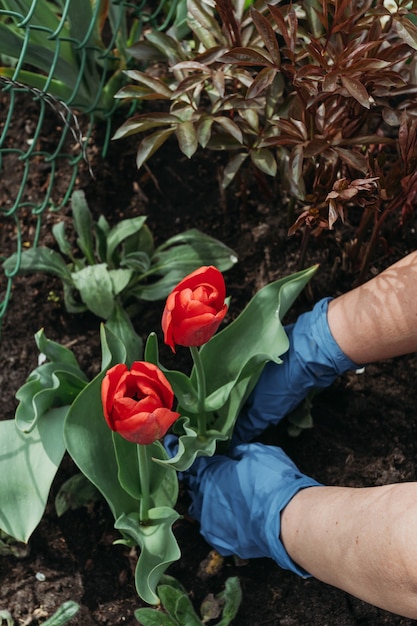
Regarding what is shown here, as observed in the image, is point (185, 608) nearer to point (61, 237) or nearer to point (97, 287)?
point (97, 287)

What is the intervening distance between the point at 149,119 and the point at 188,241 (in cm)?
32

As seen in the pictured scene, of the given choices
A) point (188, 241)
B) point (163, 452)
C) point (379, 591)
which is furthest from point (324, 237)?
point (379, 591)

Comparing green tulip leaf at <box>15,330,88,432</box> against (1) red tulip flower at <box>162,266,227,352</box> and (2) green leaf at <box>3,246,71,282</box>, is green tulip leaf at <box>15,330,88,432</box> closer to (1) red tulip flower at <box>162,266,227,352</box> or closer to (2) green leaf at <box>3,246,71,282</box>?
(2) green leaf at <box>3,246,71,282</box>

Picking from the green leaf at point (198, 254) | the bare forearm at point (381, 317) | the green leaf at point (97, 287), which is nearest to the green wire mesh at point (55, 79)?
the green leaf at point (97, 287)

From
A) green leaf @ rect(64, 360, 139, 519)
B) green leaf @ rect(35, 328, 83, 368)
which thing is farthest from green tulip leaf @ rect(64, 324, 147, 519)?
green leaf @ rect(35, 328, 83, 368)

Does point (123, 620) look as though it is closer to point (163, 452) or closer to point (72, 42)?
A: point (163, 452)

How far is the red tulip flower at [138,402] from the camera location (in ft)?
3.38

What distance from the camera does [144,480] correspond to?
4.35 ft

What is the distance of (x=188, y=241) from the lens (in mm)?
1702

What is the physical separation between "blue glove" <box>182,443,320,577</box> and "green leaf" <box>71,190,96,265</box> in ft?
1.69

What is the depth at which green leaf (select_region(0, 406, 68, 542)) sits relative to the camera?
1396mm

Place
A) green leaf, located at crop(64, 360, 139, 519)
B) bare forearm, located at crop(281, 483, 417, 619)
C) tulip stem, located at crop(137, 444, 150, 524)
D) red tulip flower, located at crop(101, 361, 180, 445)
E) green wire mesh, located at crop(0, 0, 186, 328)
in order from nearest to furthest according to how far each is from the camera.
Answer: red tulip flower, located at crop(101, 361, 180, 445), bare forearm, located at crop(281, 483, 417, 619), tulip stem, located at crop(137, 444, 150, 524), green leaf, located at crop(64, 360, 139, 519), green wire mesh, located at crop(0, 0, 186, 328)

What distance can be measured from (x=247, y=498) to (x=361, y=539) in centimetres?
30

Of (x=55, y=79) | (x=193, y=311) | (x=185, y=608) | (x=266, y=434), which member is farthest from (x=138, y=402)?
(x=55, y=79)
